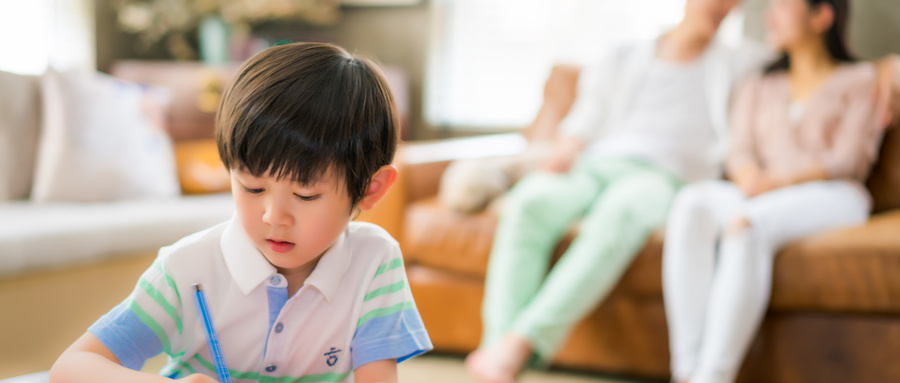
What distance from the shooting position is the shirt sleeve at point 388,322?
0.53 meters

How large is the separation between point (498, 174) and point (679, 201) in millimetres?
472

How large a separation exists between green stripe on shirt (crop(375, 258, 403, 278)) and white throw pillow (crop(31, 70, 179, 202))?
143 centimetres

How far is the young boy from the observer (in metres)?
0.48

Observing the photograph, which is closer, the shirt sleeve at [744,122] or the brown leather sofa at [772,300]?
the brown leather sofa at [772,300]

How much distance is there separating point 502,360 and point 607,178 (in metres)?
0.62

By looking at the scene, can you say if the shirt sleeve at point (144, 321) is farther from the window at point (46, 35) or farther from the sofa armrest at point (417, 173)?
the window at point (46, 35)

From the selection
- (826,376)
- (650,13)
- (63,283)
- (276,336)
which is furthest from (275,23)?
(276,336)

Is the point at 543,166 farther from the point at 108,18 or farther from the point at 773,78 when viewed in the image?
the point at 108,18

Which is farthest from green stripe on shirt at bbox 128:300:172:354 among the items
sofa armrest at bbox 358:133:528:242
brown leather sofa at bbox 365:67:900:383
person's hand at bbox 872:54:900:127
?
person's hand at bbox 872:54:900:127

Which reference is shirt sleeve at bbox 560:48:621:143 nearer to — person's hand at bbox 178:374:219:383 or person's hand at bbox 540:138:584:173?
person's hand at bbox 540:138:584:173

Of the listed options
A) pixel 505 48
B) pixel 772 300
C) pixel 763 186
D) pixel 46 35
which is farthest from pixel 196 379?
pixel 46 35

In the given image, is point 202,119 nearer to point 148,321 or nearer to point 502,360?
point 502,360

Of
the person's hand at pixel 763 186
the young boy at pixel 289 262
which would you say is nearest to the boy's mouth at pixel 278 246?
the young boy at pixel 289 262

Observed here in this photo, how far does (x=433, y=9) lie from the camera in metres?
3.13
